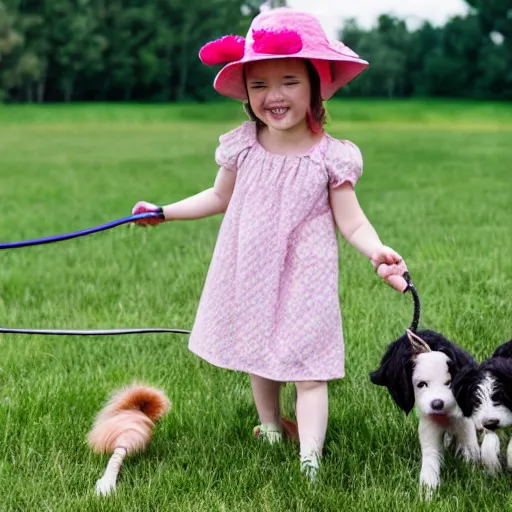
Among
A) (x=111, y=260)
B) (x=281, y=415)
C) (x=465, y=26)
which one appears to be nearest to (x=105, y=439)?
(x=281, y=415)

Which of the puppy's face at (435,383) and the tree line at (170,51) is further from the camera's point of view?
the tree line at (170,51)

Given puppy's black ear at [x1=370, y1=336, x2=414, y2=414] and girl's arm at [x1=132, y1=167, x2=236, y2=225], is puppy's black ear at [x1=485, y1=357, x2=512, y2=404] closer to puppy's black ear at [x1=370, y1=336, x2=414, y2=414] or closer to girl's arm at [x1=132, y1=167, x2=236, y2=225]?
puppy's black ear at [x1=370, y1=336, x2=414, y2=414]

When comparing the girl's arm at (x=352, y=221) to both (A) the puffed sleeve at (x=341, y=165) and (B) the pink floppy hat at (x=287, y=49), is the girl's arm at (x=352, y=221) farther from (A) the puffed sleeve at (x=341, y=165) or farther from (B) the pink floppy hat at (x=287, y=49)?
(B) the pink floppy hat at (x=287, y=49)

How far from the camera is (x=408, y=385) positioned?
2.52 metres

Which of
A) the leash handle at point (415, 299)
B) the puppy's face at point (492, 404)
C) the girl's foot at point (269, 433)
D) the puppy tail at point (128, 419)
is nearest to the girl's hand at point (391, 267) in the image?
the leash handle at point (415, 299)

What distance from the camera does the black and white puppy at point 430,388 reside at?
2.47 metres

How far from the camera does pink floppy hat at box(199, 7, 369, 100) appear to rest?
8.47ft

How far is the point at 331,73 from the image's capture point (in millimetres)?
2773

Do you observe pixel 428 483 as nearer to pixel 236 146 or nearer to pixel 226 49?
pixel 236 146

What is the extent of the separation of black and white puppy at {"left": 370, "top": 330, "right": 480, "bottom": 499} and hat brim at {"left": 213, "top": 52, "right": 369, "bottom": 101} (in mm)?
822

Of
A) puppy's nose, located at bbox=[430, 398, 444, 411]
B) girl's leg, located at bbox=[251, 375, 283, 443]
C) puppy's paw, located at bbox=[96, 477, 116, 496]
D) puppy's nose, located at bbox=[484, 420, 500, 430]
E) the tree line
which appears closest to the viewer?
puppy's nose, located at bbox=[484, 420, 500, 430]

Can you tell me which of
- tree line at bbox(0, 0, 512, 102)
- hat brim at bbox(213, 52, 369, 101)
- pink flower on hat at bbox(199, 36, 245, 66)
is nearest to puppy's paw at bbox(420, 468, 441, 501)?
hat brim at bbox(213, 52, 369, 101)

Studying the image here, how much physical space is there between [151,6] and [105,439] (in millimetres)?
46400

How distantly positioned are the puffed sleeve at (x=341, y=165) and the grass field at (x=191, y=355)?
844 mm
